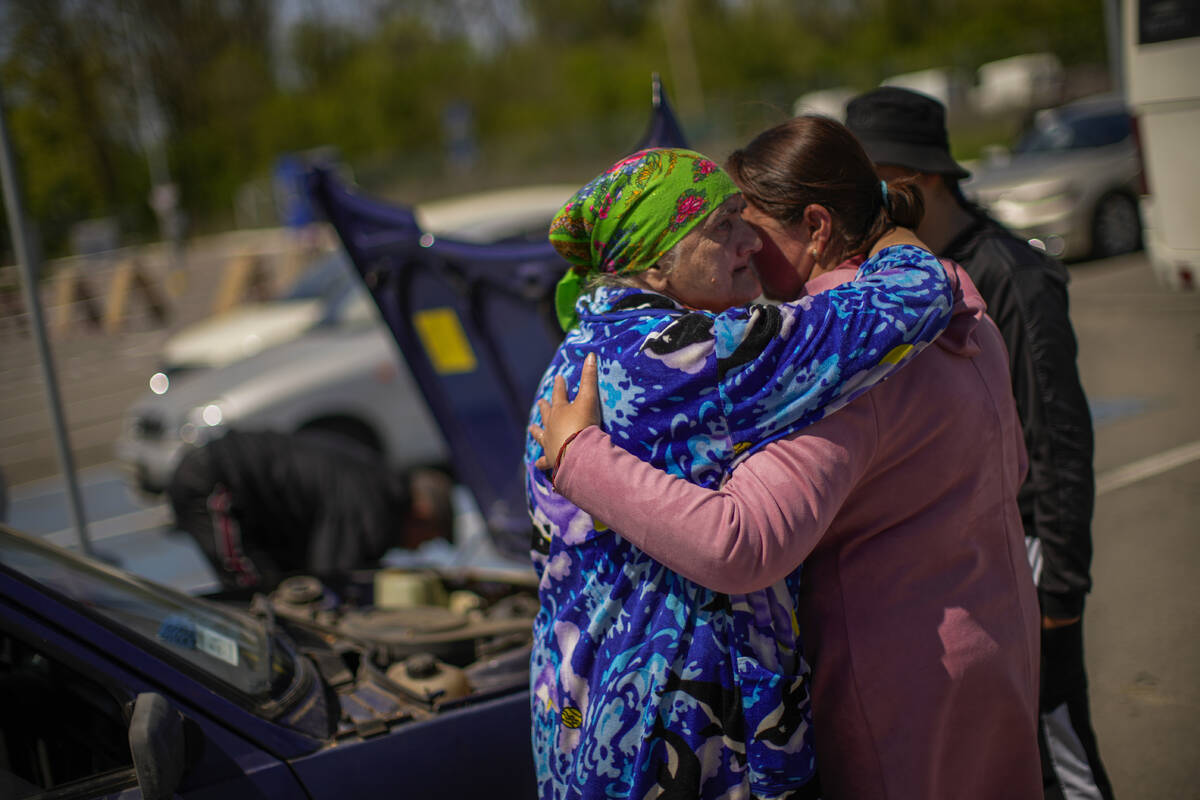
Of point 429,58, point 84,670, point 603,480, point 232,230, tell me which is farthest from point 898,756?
point 429,58

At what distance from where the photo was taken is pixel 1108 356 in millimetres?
7961

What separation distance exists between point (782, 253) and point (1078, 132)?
12.6 m

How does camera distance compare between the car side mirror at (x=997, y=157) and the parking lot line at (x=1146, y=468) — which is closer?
the parking lot line at (x=1146, y=468)

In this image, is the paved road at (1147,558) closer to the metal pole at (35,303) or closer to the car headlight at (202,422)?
the metal pole at (35,303)

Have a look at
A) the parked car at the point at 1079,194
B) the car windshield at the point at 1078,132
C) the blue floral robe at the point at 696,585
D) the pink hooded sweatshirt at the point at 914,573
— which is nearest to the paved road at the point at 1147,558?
the pink hooded sweatshirt at the point at 914,573

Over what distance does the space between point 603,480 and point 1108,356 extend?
7.52m

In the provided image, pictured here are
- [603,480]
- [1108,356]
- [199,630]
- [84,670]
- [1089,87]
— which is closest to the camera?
[603,480]

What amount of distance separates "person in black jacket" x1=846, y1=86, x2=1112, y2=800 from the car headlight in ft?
17.6

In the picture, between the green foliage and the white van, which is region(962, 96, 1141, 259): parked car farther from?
the green foliage

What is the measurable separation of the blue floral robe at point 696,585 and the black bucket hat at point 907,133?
81cm

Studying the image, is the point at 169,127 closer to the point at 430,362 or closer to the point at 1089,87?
the point at 1089,87

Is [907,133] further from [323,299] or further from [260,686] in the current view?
[323,299]

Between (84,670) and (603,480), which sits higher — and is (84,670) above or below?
below

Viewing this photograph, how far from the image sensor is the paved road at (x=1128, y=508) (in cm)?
331
